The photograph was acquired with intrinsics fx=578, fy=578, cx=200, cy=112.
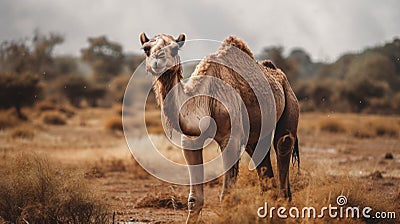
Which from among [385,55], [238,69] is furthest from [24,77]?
[385,55]

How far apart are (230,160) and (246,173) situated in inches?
81.9

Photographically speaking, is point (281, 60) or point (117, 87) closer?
point (117, 87)

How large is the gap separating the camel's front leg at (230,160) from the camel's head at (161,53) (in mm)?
1183

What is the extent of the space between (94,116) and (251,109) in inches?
1322

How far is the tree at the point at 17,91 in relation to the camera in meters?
31.8

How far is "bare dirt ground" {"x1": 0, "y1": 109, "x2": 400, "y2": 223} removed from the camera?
7.59 metres

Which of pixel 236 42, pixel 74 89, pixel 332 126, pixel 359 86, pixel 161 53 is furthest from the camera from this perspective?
pixel 74 89

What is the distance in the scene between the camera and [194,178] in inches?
275

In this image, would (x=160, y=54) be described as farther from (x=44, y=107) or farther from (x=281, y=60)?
(x=281, y=60)

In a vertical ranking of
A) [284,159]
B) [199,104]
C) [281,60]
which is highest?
[281,60]

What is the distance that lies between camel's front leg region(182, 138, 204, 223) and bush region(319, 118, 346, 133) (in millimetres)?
22635

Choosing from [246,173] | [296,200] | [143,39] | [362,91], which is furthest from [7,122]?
[362,91]

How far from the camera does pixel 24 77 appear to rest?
33.8 m

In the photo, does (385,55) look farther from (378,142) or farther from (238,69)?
(238,69)
